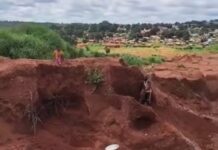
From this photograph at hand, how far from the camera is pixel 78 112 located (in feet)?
64.4

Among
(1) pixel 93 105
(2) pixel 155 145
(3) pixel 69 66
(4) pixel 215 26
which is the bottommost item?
(4) pixel 215 26

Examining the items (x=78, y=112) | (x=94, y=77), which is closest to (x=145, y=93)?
(x=94, y=77)

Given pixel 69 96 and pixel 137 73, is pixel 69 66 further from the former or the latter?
pixel 137 73

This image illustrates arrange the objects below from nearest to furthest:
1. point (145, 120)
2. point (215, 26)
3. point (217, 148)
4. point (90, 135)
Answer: point (90, 135) < point (145, 120) < point (217, 148) < point (215, 26)

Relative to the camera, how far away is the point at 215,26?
141 m

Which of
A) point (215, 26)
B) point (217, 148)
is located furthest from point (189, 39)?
point (217, 148)

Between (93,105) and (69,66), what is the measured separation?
148 cm

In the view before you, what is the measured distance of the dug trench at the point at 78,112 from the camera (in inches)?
726

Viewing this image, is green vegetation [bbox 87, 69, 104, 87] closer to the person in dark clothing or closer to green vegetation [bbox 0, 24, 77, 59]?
the person in dark clothing

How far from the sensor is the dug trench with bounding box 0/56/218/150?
18.4 m

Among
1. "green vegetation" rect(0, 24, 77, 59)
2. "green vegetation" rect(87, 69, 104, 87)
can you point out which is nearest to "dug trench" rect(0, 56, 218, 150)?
"green vegetation" rect(87, 69, 104, 87)

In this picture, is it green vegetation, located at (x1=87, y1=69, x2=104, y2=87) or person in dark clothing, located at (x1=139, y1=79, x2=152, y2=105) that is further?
person in dark clothing, located at (x1=139, y1=79, x2=152, y2=105)

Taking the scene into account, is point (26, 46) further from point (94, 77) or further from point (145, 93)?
point (94, 77)

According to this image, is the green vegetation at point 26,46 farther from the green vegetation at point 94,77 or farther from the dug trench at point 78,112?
the green vegetation at point 94,77
